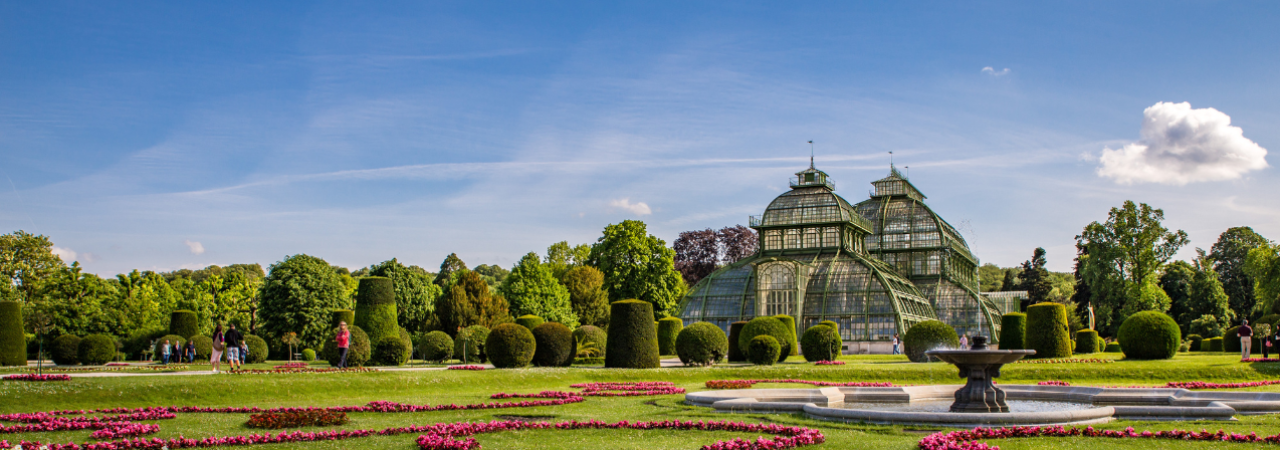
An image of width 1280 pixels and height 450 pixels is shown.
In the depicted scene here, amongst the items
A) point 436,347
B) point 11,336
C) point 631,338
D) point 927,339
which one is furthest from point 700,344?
point 11,336

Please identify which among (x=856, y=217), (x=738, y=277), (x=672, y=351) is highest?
(x=856, y=217)

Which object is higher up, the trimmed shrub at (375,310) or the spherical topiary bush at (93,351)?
the trimmed shrub at (375,310)

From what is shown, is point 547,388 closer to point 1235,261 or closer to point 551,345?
point 551,345

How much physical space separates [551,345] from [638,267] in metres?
32.6

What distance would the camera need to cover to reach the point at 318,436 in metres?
11.5

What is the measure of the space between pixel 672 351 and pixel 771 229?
2432 centimetres

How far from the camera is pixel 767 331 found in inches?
Result: 1467

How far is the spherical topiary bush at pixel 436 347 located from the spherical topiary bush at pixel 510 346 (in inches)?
285

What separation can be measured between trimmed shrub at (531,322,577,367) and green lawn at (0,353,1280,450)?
4181 millimetres

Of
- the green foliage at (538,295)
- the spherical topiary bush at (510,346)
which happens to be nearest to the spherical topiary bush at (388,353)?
the spherical topiary bush at (510,346)

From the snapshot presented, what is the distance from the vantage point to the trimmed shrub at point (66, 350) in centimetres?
3244

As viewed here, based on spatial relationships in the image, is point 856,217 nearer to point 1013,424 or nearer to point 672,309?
point 672,309

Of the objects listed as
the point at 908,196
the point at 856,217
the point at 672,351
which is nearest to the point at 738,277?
the point at 856,217

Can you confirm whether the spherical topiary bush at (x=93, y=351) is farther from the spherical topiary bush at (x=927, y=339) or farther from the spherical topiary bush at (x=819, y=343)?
the spherical topiary bush at (x=927, y=339)
